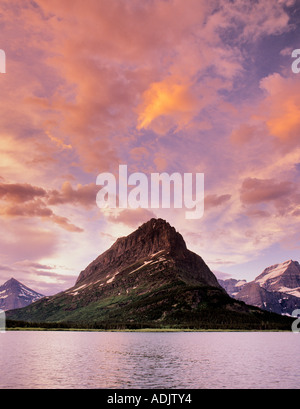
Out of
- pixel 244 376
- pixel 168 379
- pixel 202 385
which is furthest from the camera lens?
pixel 244 376

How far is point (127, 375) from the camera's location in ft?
229

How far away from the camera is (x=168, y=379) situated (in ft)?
213

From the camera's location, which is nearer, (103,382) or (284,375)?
(103,382)
